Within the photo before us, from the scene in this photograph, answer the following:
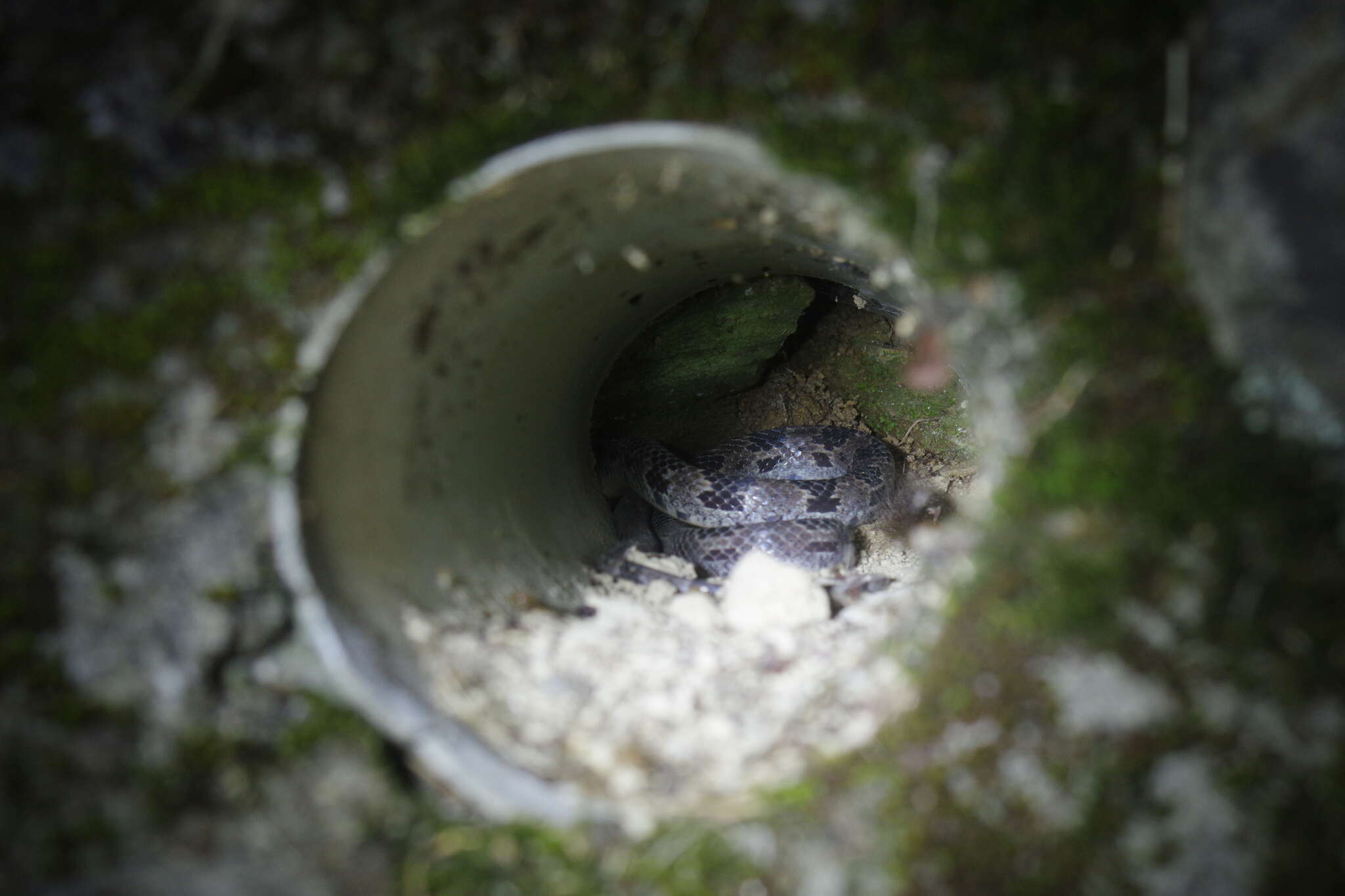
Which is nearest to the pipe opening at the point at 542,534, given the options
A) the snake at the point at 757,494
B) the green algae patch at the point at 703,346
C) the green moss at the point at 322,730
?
the green moss at the point at 322,730

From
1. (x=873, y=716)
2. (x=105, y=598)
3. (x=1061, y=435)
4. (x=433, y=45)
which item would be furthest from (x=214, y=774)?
(x=1061, y=435)

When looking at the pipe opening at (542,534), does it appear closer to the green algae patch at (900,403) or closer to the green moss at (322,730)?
the green moss at (322,730)

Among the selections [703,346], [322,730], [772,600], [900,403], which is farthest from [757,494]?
[322,730]

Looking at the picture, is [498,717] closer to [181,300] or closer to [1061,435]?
[181,300]

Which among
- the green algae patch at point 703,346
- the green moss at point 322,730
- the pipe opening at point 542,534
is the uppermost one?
the green algae patch at point 703,346

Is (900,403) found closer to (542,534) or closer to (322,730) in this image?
(542,534)

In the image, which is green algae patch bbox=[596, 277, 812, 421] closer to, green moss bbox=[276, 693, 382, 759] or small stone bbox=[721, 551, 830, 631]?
small stone bbox=[721, 551, 830, 631]

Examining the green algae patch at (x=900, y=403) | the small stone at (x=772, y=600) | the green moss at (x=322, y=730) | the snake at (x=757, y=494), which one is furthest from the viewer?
the green algae patch at (x=900, y=403)
